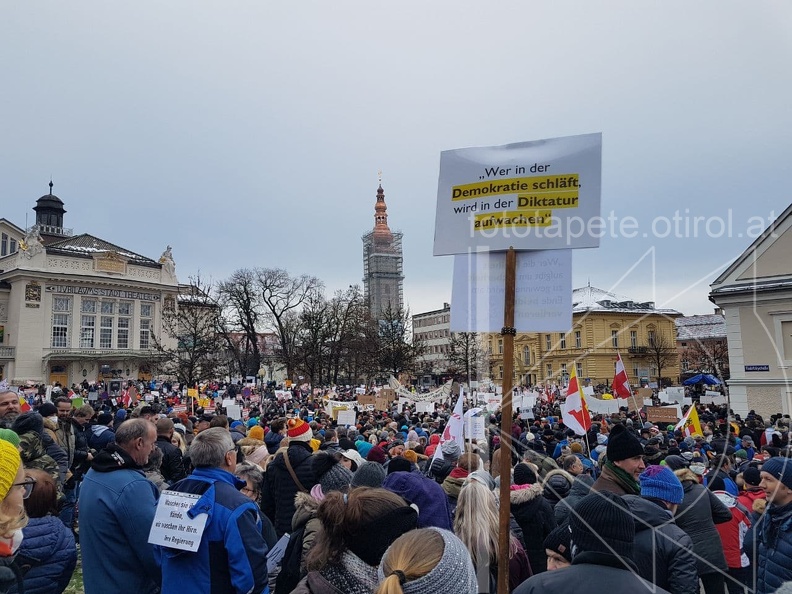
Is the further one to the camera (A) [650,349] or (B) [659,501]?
(A) [650,349]

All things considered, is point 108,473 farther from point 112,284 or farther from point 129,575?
point 112,284

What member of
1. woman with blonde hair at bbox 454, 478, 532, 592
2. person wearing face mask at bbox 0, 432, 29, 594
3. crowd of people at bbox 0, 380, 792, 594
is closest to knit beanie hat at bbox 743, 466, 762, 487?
crowd of people at bbox 0, 380, 792, 594

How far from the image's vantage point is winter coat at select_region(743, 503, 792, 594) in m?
3.75

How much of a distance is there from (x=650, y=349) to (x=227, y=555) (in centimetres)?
3207

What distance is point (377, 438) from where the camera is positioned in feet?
33.8

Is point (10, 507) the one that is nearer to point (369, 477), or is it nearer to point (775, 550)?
point (369, 477)

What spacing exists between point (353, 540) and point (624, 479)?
2.54m

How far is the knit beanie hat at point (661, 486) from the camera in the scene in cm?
414

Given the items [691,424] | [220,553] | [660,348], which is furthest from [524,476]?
[660,348]

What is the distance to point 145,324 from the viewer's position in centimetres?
6256

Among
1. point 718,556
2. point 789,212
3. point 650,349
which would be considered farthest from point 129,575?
point 650,349

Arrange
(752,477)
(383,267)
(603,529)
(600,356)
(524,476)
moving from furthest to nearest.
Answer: (383,267)
(600,356)
(752,477)
(524,476)
(603,529)

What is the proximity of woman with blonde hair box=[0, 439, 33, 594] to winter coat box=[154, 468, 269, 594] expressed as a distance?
78 centimetres

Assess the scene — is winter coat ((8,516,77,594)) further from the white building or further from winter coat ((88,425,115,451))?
the white building
